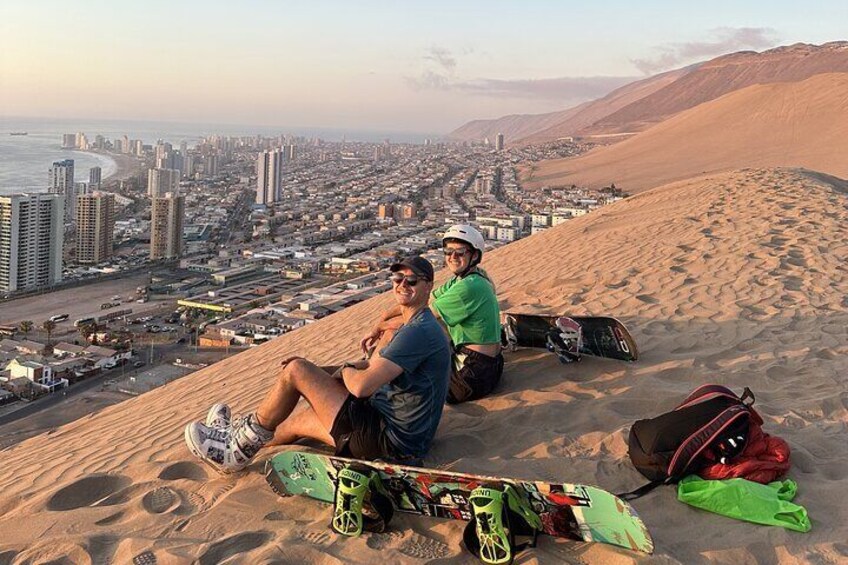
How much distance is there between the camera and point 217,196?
6888cm

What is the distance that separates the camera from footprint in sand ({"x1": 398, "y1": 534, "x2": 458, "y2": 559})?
2234 mm

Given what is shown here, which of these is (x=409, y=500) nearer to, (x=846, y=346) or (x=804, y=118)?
(x=846, y=346)

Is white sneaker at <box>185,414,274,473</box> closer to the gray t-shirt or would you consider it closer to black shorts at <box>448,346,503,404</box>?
the gray t-shirt

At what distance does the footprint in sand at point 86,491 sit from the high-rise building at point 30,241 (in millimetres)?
32932

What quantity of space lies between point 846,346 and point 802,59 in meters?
126

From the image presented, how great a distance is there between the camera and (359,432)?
2.73m

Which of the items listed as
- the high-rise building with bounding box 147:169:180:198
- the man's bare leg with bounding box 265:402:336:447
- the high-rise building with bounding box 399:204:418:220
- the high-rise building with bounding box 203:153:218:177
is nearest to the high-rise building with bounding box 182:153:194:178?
the high-rise building with bounding box 203:153:218:177

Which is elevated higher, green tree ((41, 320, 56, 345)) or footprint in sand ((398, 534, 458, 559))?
footprint in sand ((398, 534, 458, 559))

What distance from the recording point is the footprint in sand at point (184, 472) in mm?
2939

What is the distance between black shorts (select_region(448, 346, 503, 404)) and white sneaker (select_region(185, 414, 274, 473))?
1045 millimetres

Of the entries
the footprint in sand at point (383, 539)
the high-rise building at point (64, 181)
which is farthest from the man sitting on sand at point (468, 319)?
the high-rise building at point (64, 181)

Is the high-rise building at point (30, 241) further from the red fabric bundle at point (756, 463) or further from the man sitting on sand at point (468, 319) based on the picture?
the red fabric bundle at point (756, 463)

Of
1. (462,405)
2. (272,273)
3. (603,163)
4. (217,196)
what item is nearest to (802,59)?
(603,163)

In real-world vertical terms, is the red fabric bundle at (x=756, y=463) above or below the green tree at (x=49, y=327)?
above
